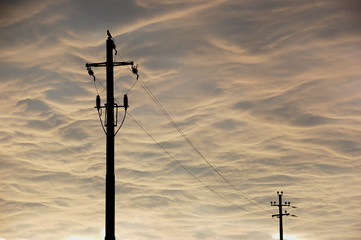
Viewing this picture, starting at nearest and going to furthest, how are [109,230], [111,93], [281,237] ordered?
[109,230], [111,93], [281,237]

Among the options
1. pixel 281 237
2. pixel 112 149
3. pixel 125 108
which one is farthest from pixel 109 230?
pixel 281 237

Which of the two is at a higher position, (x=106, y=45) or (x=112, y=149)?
(x=106, y=45)

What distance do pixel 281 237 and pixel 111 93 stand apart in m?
46.1

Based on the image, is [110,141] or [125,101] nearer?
[110,141]

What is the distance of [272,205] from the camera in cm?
7219

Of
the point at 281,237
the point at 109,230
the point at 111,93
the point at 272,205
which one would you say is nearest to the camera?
the point at 109,230

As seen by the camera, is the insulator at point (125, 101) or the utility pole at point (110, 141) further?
the insulator at point (125, 101)

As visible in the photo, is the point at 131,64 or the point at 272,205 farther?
the point at 272,205

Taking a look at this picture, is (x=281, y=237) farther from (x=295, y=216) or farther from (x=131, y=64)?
(x=131, y=64)

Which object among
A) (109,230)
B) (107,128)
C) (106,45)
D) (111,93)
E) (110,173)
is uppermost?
(106,45)

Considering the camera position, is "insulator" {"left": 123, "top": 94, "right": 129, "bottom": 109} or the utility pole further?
"insulator" {"left": 123, "top": 94, "right": 129, "bottom": 109}

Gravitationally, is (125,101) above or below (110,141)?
above

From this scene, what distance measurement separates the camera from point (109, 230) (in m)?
23.5

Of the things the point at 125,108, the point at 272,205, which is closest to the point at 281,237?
the point at 272,205
